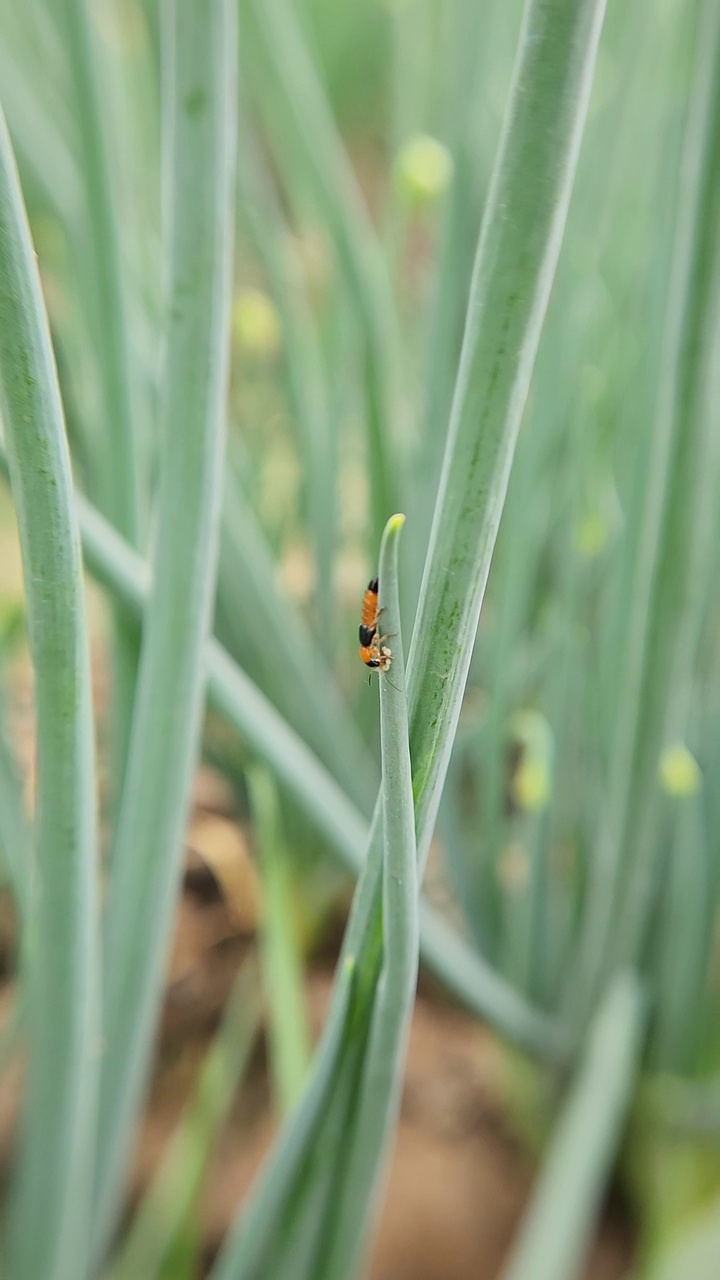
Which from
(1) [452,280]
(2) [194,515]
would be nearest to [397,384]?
(1) [452,280]

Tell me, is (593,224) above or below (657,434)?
above

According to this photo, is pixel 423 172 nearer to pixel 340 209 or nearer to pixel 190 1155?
pixel 340 209

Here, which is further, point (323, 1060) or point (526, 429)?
point (526, 429)

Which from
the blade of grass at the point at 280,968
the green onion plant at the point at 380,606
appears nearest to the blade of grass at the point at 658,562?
the green onion plant at the point at 380,606

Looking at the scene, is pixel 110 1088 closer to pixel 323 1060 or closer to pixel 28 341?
pixel 323 1060

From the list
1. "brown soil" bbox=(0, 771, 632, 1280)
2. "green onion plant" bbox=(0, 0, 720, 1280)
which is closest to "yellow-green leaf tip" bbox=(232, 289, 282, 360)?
"green onion plant" bbox=(0, 0, 720, 1280)

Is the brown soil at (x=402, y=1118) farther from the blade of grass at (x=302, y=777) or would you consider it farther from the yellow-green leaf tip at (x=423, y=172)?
the yellow-green leaf tip at (x=423, y=172)

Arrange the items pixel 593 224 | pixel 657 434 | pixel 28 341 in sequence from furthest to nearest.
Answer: pixel 593 224 < pixel 657 434 < pixel 28 341
